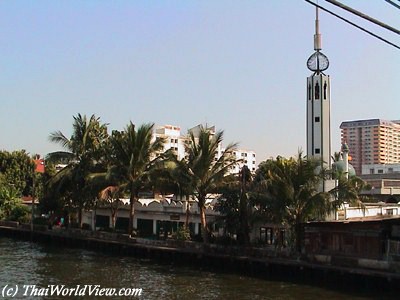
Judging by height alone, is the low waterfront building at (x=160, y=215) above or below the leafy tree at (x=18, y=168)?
below

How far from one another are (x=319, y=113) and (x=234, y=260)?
2518 centimetres

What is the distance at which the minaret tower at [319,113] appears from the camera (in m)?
52.8

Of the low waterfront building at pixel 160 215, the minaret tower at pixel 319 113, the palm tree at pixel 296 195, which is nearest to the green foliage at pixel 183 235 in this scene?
the low waterfront building at pixel 160 215

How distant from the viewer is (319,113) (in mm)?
52969

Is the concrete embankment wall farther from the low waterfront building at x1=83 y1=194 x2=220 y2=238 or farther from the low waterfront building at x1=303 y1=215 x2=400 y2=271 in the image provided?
the low waterfront building at x1=83 y1=194 x2=220 y2=238

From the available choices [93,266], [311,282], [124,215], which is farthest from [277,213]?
[124,215]

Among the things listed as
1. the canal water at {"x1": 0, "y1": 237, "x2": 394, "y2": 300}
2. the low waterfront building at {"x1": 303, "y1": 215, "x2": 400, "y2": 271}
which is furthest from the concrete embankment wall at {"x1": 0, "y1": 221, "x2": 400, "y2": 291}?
the canal water at {"x1": 0, "y1": 237, "x2": 394, "y2": 300}

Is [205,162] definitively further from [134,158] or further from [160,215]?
[160,215]

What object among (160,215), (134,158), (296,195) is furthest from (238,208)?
(160,215)

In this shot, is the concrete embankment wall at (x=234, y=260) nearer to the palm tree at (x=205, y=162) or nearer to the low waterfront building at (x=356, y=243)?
the low waterfront building at (x=356, y=243)

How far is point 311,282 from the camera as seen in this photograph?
27828 mm

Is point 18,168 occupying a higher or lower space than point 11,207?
higher

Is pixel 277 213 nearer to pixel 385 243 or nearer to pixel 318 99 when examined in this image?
pixel 385 243

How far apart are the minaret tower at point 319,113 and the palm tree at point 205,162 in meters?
19.7
